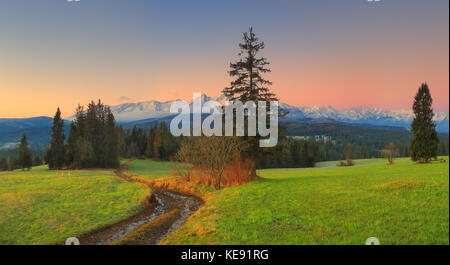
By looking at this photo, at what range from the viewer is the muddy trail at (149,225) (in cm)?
970

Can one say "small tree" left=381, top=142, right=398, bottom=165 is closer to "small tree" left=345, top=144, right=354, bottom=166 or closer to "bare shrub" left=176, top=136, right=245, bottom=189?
"small tree" left=345, top=144, right=354, bottom=166

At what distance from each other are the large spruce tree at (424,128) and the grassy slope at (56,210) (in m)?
38.6

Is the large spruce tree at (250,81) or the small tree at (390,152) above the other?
the large spruce tree at (250,81)

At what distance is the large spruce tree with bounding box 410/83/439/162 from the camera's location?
1184 inches

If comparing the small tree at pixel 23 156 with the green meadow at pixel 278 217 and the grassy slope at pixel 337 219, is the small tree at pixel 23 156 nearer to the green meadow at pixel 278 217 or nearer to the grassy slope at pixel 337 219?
the green meadow at pixel 278 217

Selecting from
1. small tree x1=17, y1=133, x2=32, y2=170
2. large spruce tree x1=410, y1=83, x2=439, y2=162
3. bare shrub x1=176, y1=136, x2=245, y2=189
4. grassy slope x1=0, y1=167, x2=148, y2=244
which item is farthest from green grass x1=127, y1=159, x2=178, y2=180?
large spruce tree x1=410, y1=83, x2=439, y2=162

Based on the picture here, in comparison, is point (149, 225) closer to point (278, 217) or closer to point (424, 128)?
point (278, 217)

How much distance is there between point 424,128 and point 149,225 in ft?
129

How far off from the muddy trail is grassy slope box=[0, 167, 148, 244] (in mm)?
660

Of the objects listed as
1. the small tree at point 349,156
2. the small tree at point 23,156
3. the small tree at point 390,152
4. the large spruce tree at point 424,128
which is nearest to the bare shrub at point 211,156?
the large spruce tree at point 424,128

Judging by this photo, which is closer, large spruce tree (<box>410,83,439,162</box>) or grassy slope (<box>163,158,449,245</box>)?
grassy slope (<box>163,158,449,245</box>)

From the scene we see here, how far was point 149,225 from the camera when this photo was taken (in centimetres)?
1140
